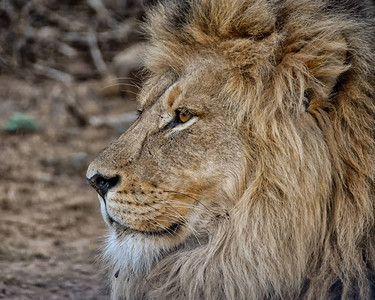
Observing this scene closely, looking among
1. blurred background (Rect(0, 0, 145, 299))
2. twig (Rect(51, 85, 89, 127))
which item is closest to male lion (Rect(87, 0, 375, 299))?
blurred background (Rect(0, 0, 145, 299))

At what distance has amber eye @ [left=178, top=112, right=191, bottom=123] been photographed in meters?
3.08

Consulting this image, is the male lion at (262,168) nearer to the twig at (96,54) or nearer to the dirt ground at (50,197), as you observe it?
the dirt ground at (50,197)

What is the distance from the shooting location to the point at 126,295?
10.8 ft

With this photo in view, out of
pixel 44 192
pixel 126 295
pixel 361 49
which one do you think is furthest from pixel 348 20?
pixel 44 192

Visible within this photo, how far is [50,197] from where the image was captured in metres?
6.07

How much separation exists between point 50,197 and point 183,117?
3.28 meters

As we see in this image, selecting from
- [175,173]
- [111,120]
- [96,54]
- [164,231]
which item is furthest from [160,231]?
[96,54]

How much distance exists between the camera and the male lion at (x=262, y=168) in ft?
9.50

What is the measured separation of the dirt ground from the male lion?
0.90 metres

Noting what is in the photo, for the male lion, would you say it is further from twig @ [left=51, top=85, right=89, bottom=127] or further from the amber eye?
twig @ [left=51, top=85, right=89, bottom=127]

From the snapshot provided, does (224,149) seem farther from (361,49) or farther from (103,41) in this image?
(103,41)

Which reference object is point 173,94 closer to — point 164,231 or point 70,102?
point 164,231

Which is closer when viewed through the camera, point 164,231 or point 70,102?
point 164,231

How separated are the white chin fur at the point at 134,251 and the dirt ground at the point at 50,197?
59 cm
